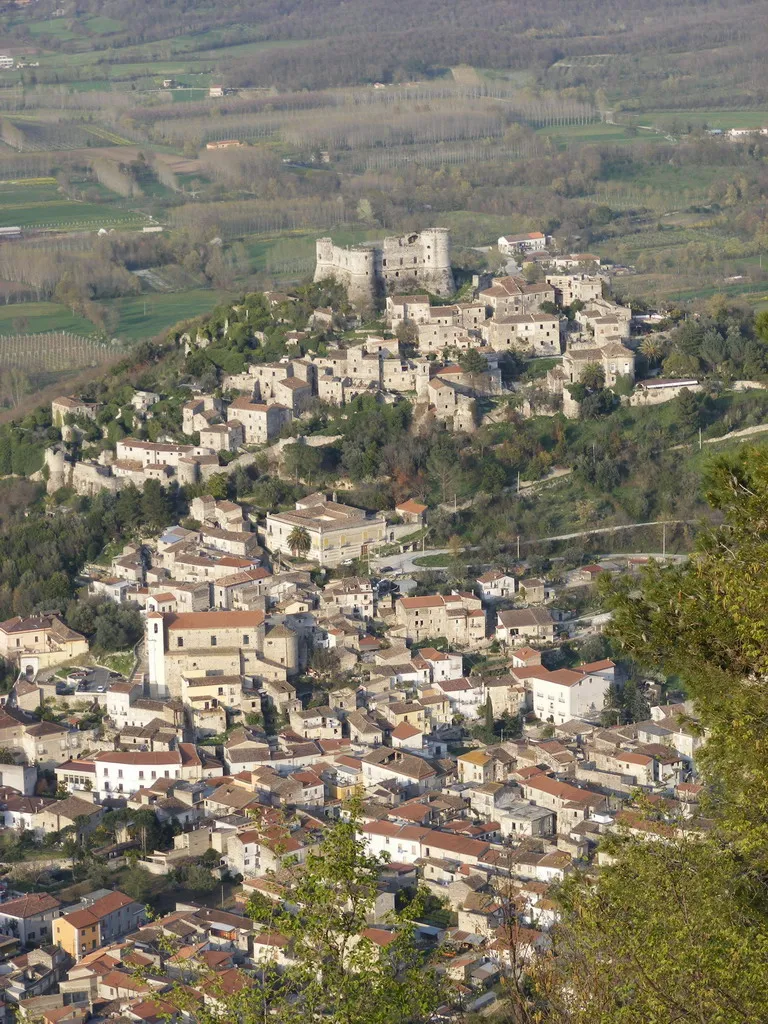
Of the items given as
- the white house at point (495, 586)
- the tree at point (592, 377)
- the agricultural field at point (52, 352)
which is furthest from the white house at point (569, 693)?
the agricultural field at point (52, 352)

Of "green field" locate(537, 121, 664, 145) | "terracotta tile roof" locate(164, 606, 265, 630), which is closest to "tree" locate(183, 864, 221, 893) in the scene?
"terracotta tile roof" locate(164, 606, 265, 630)

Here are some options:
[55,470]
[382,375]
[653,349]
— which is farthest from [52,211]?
[653,349]

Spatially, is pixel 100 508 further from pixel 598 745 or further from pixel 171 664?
pixel 598 745

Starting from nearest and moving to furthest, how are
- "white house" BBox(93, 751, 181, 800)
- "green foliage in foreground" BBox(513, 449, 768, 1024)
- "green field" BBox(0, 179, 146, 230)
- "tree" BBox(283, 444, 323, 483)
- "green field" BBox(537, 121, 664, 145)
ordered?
1. "green foliage in foreground" BBox(513, 449, 768, 1024)
2. "white house" BBox(93, 751, 181, 800)
3. "tree" BBox(283, 444, 323, 483)
4. "green field" BBox(0, 179, 146, 230)
5. "green field" BBox(537, 121, 664, 145)

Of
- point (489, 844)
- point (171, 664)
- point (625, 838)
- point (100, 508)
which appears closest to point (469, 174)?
point (100, 508)

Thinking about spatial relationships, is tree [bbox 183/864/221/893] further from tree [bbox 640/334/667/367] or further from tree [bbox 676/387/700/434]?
tree [bbox 640/334/667/367]

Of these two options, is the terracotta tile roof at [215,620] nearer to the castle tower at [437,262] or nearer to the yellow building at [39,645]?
the yellow building at [39,645]

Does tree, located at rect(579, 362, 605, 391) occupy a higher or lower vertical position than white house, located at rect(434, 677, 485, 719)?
higher
